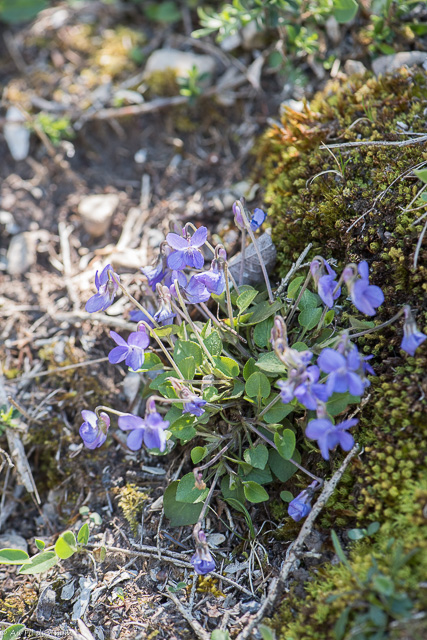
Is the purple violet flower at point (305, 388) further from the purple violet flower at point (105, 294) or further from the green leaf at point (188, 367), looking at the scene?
the purple violet flower at point (105, 294)

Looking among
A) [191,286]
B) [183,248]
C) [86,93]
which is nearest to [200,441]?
[191,286]

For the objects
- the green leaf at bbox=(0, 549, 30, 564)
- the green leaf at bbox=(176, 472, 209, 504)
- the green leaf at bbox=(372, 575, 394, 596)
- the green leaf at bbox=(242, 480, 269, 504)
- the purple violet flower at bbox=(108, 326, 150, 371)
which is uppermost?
the purple violet flower at bbox=(108, 326, 150, 371)

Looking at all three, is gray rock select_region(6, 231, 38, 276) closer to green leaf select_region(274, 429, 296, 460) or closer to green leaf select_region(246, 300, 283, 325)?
green leaf select_region(246, 300, 283, 325)

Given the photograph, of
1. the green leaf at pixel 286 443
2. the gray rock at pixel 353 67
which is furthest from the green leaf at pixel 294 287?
the gray rock at pixel 353 67

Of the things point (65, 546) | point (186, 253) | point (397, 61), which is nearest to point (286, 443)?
point (186, 253)

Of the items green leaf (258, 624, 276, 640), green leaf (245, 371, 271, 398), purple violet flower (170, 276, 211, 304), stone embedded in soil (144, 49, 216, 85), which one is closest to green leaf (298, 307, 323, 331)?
green leaf (245, 371, 271, 398)

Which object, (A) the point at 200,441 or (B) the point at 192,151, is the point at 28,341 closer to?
(A) the point at 200,441
